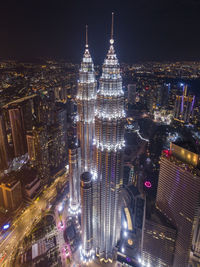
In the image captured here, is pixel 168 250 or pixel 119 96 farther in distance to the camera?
pixel 168 250

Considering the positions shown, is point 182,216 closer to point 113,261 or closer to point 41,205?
point 113,261

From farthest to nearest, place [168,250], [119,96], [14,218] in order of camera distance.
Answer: [14,218], [168,250], [119,96]

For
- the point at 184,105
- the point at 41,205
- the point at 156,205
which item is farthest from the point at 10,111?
the point at 184,105

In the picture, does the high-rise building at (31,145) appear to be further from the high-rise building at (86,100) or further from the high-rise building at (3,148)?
Answer: the high-rise building at (86,100)

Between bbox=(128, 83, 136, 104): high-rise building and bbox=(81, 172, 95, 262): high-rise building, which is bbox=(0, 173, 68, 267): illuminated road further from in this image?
bbox=(128, 83, 136, 104): high-rise building

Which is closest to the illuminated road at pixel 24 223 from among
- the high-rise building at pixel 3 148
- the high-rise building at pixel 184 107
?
the high-rise building at pixel 3 148

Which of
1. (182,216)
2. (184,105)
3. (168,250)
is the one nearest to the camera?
(182,216)
